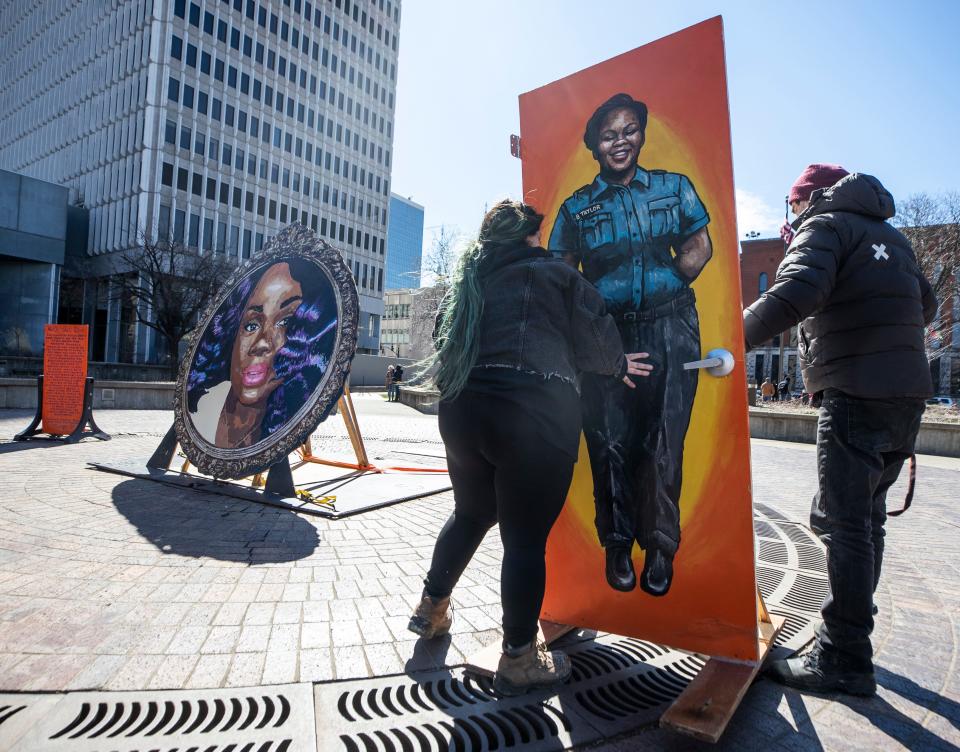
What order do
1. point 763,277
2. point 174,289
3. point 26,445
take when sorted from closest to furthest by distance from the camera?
point 26,445
point 174,289
point 763,277

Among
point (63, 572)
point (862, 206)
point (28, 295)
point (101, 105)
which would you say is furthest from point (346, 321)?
point (101, 105)

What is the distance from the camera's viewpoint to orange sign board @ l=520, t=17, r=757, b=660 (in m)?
2.18

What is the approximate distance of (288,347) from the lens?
17.6ft

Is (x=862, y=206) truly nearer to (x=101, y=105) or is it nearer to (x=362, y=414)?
(x=362, y=414)

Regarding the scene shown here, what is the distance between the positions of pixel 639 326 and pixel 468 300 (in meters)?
0.72

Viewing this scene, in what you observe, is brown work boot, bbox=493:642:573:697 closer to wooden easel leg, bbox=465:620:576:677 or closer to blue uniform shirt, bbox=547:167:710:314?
wooden easel leg, bbox=465:620:576:677

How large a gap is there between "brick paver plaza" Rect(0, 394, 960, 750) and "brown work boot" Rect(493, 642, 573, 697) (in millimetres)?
330

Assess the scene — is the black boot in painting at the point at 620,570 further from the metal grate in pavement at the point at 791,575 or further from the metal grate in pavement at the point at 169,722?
the metal grate in pavement at the point at 169,722

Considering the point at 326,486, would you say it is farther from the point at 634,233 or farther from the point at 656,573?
the point at 634,233

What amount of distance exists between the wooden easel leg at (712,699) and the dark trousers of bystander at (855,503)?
30 cm

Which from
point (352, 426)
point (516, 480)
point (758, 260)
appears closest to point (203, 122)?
point (758, 260)

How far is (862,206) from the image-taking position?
2.32 meters

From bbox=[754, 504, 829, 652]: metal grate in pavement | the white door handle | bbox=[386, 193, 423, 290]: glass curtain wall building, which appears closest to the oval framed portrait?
the white door handle

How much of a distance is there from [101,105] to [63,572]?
189 feet
